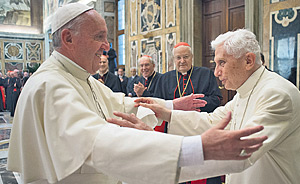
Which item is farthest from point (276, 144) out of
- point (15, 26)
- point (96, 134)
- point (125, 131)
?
point (15, 26)

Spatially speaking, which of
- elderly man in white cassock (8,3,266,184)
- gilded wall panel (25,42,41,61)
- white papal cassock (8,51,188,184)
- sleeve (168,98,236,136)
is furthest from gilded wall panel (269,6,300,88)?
gilded wall panel (25,42,41,61)

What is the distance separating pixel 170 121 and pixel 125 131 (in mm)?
1255

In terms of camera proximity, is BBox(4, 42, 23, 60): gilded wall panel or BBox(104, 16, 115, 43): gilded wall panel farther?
BBox(4, 42, 23, 60): gilded wall panel

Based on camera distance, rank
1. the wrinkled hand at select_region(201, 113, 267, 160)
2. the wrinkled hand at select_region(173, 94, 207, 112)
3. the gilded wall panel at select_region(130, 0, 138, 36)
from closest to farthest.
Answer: the wrinkled hand at select_region(201, 113, 267, 160) → the wrinkled hand at select_region(173, 94, 207, 112) → the gilded wall panel at select_region(130, 0, 138, 36)

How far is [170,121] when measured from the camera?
96.3 inches

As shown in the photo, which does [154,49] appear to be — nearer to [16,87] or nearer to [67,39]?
[67,39]

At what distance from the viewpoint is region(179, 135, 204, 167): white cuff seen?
113 centimetres

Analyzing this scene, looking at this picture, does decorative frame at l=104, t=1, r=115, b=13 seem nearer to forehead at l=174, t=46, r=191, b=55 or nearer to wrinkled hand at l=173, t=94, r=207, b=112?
forehead at l=174, t=46, r=191, b=55

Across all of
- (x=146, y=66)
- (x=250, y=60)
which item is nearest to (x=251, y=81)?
(x=250, y=60)

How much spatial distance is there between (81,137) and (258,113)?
3.56 ft

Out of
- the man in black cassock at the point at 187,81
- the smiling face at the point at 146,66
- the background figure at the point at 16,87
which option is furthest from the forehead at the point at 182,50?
the background figure at the point at 16,87

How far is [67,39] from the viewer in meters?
1.81

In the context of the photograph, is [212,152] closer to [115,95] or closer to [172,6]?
[115,95]

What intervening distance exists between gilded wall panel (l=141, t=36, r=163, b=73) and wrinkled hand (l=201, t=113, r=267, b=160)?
787 centimetres
